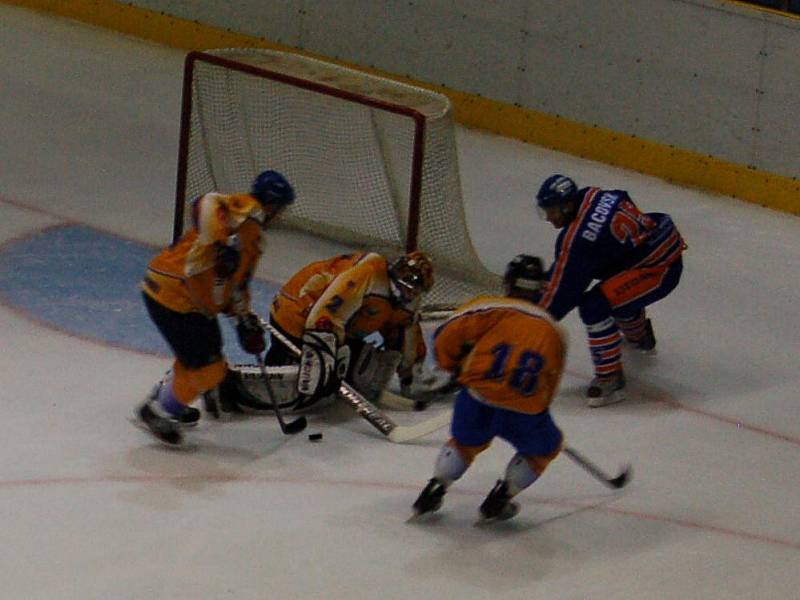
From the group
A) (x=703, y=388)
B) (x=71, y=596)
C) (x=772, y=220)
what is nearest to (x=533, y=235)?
(x=772, y=220)

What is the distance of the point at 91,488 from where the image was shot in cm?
571

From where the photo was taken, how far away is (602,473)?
600 centimetres

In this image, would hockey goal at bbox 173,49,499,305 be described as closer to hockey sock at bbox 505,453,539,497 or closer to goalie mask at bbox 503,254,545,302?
goalie mask at bbox 503,254,545,302

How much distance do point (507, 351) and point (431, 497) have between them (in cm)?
58

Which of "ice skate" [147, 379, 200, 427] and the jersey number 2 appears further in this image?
"ice skate" [147, 379, 200, 427]

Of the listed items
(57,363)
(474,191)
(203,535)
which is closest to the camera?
(203,535)

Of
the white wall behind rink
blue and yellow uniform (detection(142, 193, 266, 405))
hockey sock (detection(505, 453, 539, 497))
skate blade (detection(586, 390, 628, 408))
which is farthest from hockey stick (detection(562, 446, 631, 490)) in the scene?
the white wall behind rink

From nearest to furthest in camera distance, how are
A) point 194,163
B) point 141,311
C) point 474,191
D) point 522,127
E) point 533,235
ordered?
1. point 141,311
2. point 194,163
3. point 533,235
4. point 474,191
5. point 522,127

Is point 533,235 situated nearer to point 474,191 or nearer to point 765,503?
point 474,191

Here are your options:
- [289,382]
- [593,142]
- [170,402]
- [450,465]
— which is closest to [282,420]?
[289,382]

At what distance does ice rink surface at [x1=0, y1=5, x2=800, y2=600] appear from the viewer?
5270 mm

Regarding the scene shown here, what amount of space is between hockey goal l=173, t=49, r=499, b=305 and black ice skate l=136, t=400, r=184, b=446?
185 cm

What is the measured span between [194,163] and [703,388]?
110 inches

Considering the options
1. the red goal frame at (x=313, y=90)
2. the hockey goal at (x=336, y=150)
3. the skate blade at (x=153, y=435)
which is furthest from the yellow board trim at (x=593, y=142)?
the skate blade at (x=153, y=435)
